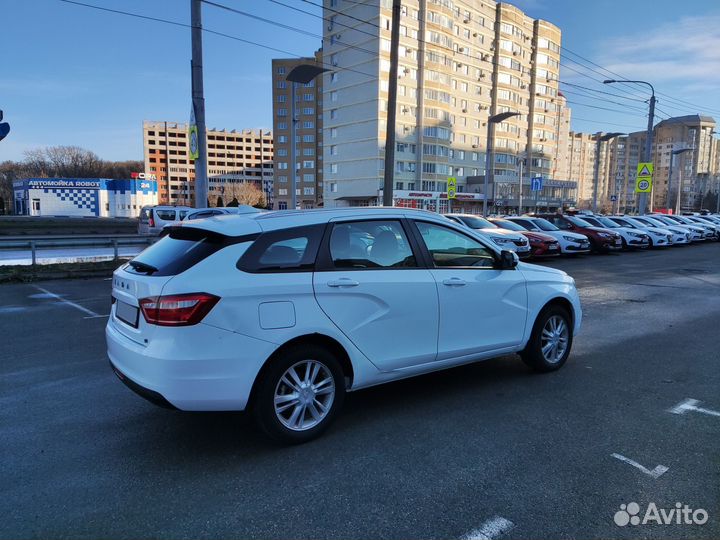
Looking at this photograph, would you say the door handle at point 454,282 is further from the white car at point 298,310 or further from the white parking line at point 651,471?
the white parking line at point 651,471

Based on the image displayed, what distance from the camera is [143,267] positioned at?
3643mm

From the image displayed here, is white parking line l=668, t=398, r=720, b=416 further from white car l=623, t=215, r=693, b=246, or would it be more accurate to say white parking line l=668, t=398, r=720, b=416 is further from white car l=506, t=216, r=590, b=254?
white car l=623, t=215, r=693, b=246

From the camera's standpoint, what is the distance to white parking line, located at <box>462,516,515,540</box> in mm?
2633

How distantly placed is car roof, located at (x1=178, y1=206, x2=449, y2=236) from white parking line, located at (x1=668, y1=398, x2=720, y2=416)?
9.08 feet

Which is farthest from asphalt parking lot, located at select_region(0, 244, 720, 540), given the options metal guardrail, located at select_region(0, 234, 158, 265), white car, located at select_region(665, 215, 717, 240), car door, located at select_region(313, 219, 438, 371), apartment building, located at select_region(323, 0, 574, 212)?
apartment building, located at select_region(323, 0, 574, 212)

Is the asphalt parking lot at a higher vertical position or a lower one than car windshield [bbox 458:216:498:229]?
lower

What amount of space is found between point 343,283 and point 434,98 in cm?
7353

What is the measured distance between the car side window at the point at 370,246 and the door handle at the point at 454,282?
32cm

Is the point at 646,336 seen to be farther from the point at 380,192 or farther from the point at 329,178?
the point at 329,178

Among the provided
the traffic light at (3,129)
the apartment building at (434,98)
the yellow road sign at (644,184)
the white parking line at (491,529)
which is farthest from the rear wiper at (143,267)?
the apartment building at (434,98)

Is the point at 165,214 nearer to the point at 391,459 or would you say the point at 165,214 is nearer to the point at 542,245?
the point at 542,245

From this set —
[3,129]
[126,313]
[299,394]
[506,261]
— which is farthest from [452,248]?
[3,129]

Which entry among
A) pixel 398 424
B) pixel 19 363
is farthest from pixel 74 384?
pixel 398 424

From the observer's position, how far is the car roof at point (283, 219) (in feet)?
11.9
